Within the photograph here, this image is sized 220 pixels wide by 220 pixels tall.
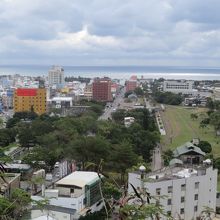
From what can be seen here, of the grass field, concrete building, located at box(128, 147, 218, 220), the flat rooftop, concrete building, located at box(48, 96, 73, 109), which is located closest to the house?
the grass field

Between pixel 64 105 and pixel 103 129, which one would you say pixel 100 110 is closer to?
pixel 64 105

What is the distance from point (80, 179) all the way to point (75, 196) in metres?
1.27

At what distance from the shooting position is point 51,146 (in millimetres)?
21594

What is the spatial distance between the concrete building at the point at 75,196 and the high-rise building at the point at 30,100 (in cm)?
3360

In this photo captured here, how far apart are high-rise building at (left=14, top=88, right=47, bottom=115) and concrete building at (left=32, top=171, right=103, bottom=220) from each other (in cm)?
3360

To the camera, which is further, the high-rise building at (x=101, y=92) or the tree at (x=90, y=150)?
the high-rise building at (x=101, y=92)

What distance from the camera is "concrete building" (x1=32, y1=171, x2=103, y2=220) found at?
1275 cm

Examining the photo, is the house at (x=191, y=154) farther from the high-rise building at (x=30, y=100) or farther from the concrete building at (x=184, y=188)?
the high-rise building at (x=30, y=100)

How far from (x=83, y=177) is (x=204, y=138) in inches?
689

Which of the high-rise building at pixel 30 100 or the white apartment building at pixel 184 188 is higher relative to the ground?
the white apartment building at pixel 184 188

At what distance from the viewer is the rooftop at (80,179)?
14163mm

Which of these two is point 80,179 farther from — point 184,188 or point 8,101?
point 8,101

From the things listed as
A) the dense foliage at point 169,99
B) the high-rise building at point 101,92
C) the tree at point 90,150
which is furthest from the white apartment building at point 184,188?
the high-rise building at point 101,92

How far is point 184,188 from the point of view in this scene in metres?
12.3
